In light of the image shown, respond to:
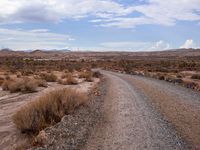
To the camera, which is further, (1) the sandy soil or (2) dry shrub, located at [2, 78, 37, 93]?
(2) dry shrub, located at [2, 78, 37, 93]

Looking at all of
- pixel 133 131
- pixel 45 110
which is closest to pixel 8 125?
pixel 45 110

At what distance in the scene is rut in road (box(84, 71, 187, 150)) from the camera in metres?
9.82

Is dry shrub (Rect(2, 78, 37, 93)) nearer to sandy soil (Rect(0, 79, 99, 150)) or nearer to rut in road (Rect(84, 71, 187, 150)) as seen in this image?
sandy soil (Rect(0, 79, 99, 150))

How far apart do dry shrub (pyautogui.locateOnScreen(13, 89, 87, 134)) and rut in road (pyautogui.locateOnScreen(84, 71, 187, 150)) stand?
63.2 inches

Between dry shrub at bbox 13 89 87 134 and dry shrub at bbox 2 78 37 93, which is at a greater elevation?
dry shrub at bbox 13 89 87 134

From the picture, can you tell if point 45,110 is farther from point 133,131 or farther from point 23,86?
point 23,86

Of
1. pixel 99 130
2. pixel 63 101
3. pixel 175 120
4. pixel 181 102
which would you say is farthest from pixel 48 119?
pixel 181 102

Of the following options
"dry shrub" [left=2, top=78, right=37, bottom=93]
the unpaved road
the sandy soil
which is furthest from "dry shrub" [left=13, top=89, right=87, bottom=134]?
"dry shrub" [left=2, top=78, right=37, bottom=93]

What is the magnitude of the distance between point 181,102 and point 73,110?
6.57 metres

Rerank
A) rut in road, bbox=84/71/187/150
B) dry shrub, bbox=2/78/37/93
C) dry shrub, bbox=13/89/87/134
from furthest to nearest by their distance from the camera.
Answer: dry shrub, bbox=2/78/37/93 < dry shrub, bbox=13/89/87/134 < rut in road, bbox=84/71/187/150

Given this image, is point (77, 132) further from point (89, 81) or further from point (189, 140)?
point (89, 81)

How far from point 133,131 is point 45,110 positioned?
13.2ft

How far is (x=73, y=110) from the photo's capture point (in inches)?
600

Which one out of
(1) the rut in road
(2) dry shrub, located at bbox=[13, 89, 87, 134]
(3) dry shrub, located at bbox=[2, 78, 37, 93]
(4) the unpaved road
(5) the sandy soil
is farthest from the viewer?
(3) dry shrub, located at bbox=[2, 78, 37, 93]
